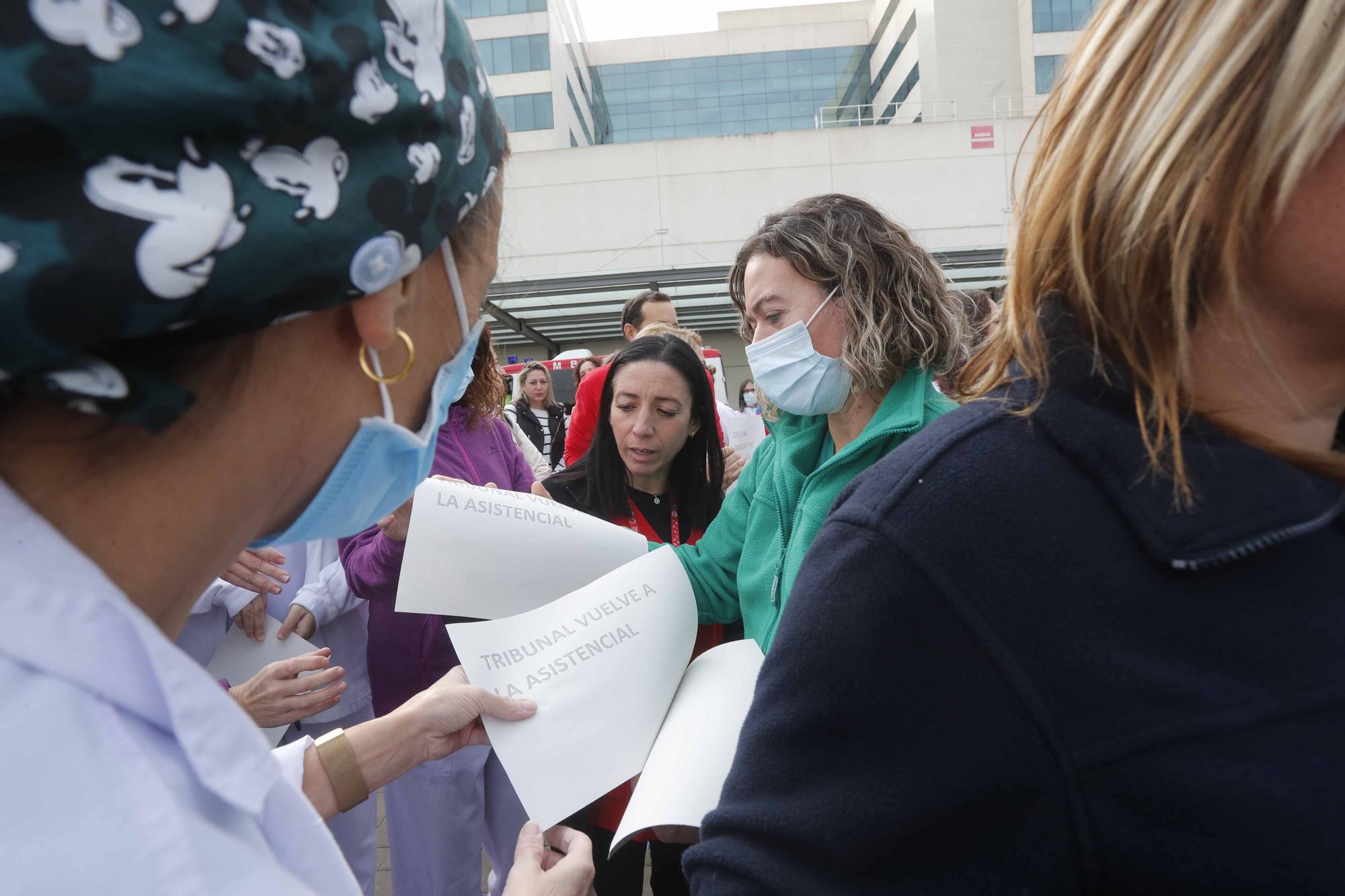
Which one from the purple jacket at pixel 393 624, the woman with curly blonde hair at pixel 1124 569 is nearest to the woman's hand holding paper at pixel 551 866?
the woman with curly blonde hair at pixel 1124 569

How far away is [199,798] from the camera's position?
24.8 inches

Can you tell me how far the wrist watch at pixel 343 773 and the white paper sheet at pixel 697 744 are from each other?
0.47 m

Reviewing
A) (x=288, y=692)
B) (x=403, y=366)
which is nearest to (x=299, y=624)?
(x=288, y=692)

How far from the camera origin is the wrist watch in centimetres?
144

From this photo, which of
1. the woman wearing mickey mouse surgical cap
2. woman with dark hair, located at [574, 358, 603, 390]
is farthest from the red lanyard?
woman with dark hair, located at [574, 358, 603, 390]

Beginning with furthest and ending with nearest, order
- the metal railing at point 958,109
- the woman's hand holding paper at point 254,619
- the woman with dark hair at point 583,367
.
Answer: the metal railing at point 958,109 → the woman with dark hair at point 583,367 → the woman's hand holding paper at point 254,619

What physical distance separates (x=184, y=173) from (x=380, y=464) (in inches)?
15.1

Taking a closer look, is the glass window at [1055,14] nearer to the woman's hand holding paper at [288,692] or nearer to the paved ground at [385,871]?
the paved ground at [385,871]

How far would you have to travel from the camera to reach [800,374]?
2174 millimetres

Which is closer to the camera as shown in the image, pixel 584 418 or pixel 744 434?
pixel 584 418

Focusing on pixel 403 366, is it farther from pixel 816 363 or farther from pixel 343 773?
pixel 816 363

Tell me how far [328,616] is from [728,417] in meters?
3.13

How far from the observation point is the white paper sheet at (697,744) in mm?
1348

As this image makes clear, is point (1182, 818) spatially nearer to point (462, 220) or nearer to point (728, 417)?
point (462, 220)
